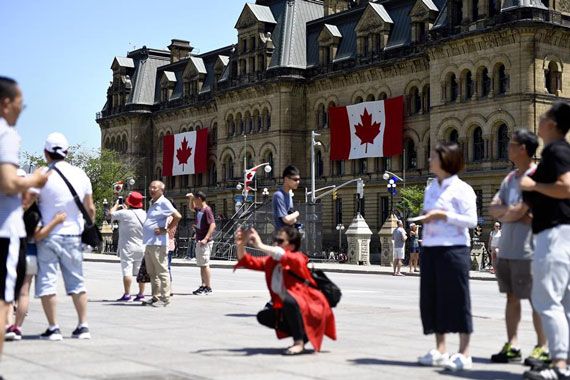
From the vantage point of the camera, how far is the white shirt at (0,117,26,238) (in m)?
7.49

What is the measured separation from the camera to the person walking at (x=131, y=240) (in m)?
16.5

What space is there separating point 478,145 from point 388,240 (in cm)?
1424

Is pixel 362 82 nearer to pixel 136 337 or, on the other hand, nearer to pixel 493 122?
pixel 493 122

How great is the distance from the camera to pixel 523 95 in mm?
50312

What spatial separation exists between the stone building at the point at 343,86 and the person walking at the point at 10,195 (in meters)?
44.7

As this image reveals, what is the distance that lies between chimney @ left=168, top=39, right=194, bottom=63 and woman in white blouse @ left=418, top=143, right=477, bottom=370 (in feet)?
284

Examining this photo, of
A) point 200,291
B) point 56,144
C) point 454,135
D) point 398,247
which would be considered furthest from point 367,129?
point 56,144

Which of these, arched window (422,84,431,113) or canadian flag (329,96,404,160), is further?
canadian flag (329,96,404,160)

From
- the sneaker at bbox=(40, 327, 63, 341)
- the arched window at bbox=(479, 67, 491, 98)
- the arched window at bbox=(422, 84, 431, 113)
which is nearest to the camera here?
the sneaker at bbox=(40, 327, 63, 341)

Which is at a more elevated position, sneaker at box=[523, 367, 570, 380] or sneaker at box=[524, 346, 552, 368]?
sneaker at box=[524, 346, 552, 368]

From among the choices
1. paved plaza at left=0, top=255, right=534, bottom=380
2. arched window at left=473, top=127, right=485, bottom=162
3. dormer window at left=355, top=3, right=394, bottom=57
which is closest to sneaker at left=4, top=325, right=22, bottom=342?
paved plaza at left=0, top=255, right=534, bottom=380

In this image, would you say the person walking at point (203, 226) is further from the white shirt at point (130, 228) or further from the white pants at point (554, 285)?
the white pants at point (554, 285)

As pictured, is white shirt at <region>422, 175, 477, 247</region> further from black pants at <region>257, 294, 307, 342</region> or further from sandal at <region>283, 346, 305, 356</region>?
sandal at <region>283, 346, 305, 356</region>

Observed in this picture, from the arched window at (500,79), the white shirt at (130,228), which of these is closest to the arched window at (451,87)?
the arched window at (500,79)
